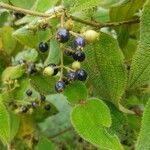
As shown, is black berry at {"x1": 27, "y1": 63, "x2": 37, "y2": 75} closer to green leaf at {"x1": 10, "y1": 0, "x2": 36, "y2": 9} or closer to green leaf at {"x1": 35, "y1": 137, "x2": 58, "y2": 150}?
green leaf at {"x1": 10, "y1": 0, "x2": 36, "y2": 9}

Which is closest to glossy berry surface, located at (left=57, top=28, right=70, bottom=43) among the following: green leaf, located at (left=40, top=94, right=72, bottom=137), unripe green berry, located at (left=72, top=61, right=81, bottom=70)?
unripe green berry, located at (left=72, top=61, right=81, bottom=70)

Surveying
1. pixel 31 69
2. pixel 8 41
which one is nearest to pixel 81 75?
pixel 31 69

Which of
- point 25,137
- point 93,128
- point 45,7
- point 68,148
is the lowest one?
point 68,148

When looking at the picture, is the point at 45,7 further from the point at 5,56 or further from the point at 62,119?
the point at 62,119

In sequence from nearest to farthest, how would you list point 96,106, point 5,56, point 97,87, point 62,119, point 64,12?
1. point 64,12
2. point 96,106
3. point 97,87
4. point 5,56
5. point 62,119

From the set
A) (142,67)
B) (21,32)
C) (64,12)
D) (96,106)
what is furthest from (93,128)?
(21,32)

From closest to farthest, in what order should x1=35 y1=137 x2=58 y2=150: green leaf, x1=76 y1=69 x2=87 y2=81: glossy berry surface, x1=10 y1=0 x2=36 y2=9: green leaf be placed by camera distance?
x1=76 y1=69 x2=87 y2=81: glossy berry surface < x1=10 y1=0 x2=36 y2=9: green leaf < x1=35 y1=137 x2=58 y2=150: green leaf
